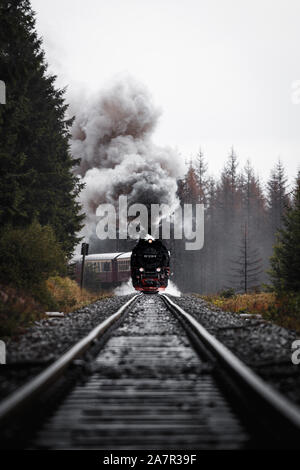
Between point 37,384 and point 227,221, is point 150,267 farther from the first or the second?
point 227,221

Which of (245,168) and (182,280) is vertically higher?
(245,168)

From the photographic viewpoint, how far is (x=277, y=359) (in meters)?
5.36

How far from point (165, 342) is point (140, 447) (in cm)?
413

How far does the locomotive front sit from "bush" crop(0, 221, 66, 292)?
10.5 metres

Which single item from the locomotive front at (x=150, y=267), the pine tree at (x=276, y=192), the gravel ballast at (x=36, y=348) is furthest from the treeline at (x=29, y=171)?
the pine tree at (x=276, y=192)

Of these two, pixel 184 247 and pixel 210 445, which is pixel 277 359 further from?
pixel 184 247

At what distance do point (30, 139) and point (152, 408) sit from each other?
14015 millimetres

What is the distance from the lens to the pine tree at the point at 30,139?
12930 mm

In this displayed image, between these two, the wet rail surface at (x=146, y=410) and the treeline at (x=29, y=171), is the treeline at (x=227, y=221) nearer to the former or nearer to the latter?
the treeline at (x=29, y=171)

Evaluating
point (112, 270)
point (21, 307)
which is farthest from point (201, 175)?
point (21, 307)

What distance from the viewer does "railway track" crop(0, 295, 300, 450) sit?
3027 mm

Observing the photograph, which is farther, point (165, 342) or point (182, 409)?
point (165, 342)

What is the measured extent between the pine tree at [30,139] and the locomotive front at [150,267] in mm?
3840

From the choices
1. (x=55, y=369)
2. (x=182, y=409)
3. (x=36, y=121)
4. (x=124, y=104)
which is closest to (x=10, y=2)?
(x=36, y=121)
